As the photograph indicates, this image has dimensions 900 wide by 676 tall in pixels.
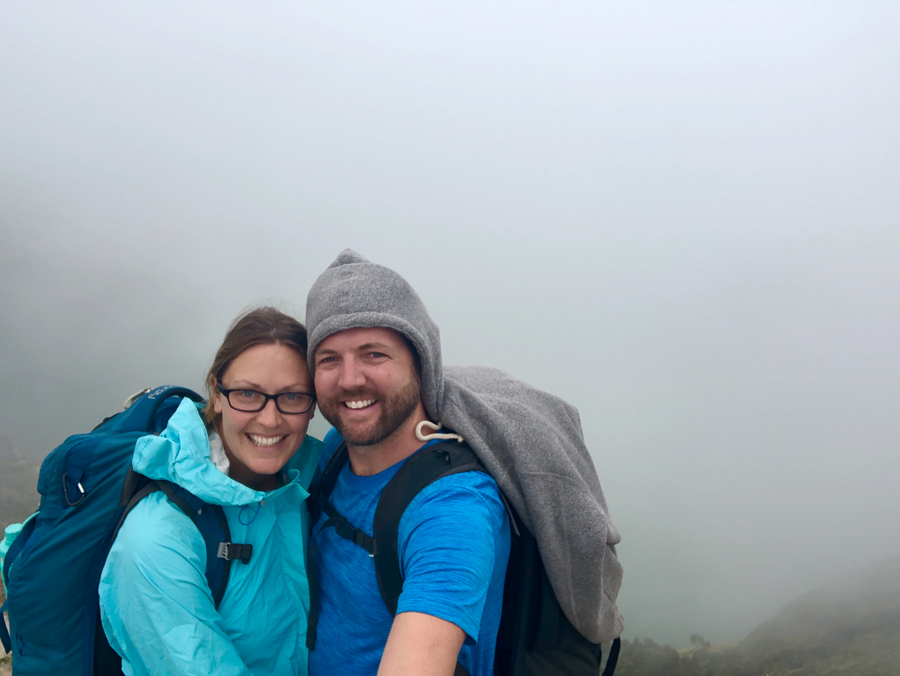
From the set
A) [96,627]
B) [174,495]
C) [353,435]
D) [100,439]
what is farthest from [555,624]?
[100,439]

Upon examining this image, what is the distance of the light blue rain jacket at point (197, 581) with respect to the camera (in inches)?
67.4

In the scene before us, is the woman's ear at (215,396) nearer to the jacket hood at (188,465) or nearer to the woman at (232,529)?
the woman at (232,529)

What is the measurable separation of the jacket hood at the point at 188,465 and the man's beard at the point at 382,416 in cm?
43

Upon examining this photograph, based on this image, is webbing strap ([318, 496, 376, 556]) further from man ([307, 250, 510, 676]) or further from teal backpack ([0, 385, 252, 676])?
teal backpack ([0, 385, 252, 676])

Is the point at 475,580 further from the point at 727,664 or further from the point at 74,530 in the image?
the point at 727,664

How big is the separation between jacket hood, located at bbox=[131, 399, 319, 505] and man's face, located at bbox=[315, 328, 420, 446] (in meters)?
0.46

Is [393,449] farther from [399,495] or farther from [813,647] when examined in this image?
[813,647]

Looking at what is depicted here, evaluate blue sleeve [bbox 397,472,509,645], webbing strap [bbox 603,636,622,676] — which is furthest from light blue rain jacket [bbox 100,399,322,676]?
webbing strap [bbox 603,636,622,676]

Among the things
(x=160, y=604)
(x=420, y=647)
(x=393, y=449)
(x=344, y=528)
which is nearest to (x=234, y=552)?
(x=160, y=604)

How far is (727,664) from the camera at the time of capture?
8.00 m

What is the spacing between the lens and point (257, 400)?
224cm

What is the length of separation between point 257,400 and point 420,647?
1.22 meters

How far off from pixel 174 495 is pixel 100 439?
455mm

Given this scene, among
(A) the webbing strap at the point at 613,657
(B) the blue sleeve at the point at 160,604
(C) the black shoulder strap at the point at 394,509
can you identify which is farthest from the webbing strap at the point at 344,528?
(A) the webbing strap at the point at 613,657
